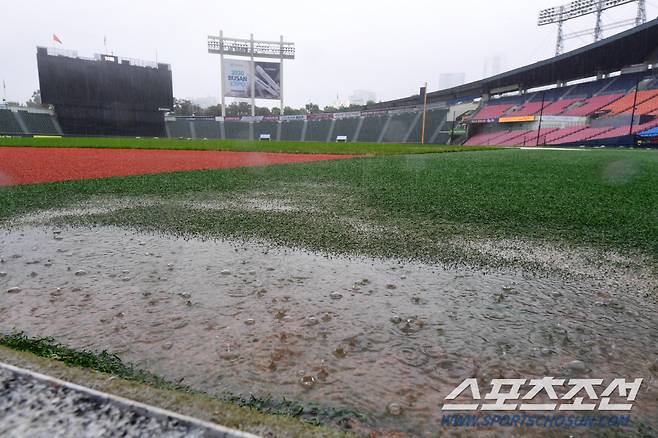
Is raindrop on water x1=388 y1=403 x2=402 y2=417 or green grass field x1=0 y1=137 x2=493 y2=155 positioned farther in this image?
green grass field x1=0 y1=137 x2=493 y2=155

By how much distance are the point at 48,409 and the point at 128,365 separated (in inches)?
11.7

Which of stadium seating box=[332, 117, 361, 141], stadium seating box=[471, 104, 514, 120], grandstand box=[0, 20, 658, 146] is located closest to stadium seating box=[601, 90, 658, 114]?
grandstand box=[0, 20, 658, 146]

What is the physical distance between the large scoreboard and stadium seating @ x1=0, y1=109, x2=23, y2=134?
5071 mm

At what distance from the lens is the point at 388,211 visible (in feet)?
12.7

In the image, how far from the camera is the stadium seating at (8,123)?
42719 millimetres

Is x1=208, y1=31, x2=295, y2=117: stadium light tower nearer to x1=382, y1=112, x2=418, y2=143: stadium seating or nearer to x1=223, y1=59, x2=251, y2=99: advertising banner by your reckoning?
x1=223, y1=59, x2=251, y2=99: advertising banner

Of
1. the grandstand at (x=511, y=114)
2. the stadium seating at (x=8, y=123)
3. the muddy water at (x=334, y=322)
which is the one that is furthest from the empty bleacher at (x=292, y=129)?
the muddy water at (x=334, y=322)

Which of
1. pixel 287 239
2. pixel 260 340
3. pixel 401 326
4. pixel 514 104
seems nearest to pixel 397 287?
pixel 401 326

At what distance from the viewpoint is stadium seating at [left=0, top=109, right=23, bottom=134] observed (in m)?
42.7

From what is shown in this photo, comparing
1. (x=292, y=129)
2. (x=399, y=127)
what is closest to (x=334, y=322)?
(x=399, y=127)

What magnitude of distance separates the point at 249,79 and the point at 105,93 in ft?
55.5

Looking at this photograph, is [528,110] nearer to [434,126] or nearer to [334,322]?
[434,126]

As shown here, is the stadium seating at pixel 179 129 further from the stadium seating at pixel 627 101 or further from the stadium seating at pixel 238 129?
the stadium seating at pixel 627 101

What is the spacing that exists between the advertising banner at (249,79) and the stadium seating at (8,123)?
75.0 feet
